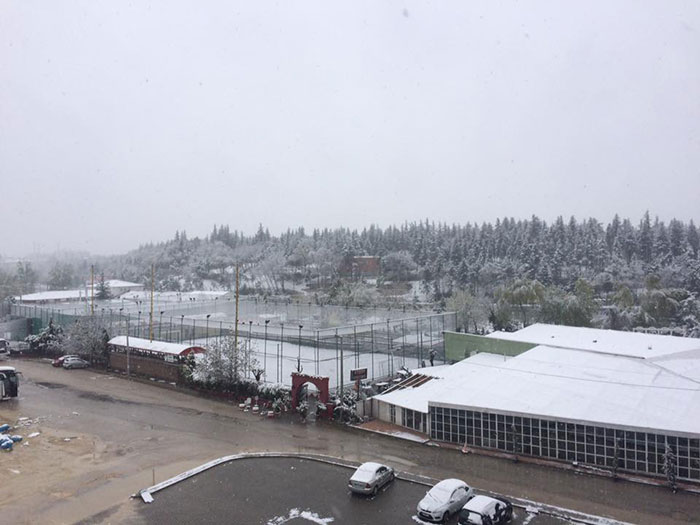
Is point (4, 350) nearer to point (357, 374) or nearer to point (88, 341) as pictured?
point (88, 341)

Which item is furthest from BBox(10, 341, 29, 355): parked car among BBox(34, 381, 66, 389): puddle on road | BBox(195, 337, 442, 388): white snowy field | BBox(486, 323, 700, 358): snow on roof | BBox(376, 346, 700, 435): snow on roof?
BBox(486, 323, 700, 358): snow on roof

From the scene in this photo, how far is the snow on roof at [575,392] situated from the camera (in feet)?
48.7

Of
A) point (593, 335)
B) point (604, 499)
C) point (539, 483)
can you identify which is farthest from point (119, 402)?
point (593, 335)

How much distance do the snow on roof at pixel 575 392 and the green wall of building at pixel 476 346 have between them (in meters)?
3.36

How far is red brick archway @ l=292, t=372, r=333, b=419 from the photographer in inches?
775

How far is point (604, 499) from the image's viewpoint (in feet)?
41.4

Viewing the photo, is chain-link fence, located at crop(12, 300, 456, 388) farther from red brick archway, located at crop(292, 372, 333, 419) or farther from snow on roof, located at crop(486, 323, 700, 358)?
snow on roof, located at crop(486, 323, 700, 358)

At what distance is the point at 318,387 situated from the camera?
2016cm

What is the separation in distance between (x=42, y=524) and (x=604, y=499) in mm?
13022

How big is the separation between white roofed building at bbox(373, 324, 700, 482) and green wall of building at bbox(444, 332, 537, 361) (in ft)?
11.3

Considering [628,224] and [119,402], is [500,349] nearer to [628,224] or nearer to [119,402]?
[119,402]

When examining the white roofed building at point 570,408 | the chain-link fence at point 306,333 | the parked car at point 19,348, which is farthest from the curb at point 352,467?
the parked car at point 19,348

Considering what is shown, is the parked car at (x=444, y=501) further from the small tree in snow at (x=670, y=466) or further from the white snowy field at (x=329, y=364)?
the white snowy field at (x=329, y=364)

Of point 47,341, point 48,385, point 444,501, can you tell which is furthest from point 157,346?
point 444,501
